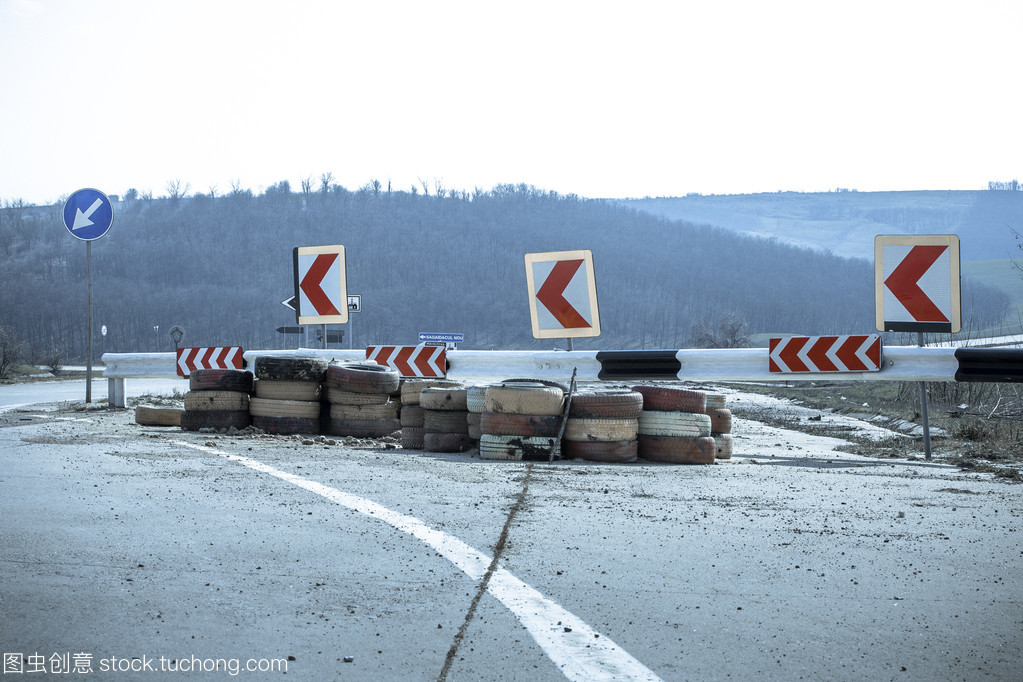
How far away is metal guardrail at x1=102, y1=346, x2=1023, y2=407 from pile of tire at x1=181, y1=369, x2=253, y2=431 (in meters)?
0.44

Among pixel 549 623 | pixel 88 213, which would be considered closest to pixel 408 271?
pixel 88 213

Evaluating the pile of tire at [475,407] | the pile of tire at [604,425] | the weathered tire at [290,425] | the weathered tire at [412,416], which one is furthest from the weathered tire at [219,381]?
the pile of tire at [604,425]

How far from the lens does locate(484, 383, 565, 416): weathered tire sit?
31.1 feet

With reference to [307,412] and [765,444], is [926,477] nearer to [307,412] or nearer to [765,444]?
[765,444]

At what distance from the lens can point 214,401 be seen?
39.0ft

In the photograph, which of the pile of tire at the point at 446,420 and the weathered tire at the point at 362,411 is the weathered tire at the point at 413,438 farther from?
the weathered tire at the point at 362,411

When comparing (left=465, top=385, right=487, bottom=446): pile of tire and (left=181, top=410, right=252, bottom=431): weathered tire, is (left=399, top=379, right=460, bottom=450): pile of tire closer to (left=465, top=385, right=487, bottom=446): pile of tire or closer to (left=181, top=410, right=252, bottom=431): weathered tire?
(left=465, top=385, right=487, bottom=446): pile of tire

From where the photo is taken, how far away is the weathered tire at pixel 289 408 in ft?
38.4

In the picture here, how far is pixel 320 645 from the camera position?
11.9 ft

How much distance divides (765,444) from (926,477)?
4643 millimetres

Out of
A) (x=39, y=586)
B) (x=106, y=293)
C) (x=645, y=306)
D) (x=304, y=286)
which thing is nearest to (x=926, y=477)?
(x=39, y=586)

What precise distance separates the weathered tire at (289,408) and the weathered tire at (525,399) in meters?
3.01

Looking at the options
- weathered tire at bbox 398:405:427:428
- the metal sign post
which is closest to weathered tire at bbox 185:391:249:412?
weathered tire at bbox 398:405:427:428

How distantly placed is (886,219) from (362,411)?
196185 millimetres
